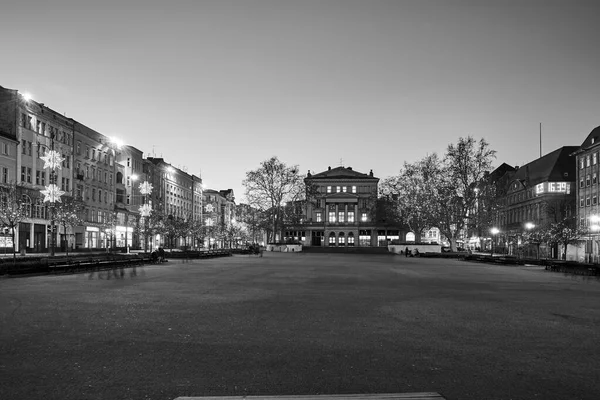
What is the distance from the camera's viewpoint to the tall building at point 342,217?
129000 mm

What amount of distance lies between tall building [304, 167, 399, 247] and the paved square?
110378mm

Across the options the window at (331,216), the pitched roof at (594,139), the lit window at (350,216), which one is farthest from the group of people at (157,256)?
the lit window at (350,216)

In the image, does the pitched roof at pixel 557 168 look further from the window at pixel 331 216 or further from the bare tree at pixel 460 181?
the window at pixel 331 216

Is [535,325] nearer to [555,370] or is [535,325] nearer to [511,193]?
[555,370]

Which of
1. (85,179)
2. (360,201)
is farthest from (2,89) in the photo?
(360,201)

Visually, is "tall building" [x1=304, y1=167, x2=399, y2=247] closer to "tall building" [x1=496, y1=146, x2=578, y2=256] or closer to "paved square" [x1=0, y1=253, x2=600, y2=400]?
"tall building" [x1=496, y1=146, x2=578, y2=256]

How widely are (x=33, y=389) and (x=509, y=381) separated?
6538mm

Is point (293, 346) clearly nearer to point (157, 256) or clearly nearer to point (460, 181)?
point (157, 256)

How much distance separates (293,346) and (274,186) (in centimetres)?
7722

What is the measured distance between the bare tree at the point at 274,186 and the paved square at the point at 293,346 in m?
67.9

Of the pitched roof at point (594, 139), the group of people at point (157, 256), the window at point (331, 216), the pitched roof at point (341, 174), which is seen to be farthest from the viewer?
the pitched roof at point (341, 174)

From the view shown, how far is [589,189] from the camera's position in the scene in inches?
3044

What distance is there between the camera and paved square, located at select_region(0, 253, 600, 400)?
7.32 meters

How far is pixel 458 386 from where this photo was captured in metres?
7.37
